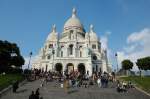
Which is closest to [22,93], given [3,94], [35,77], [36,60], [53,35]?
[3,94]

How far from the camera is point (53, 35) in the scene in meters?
106

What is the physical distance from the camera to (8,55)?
59.4 meters

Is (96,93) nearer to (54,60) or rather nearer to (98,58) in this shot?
(54,60)

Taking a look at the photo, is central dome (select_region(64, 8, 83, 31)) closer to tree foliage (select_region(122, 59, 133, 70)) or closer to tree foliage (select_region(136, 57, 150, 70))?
tree foliage (select_region(122, 59, 133, 70))

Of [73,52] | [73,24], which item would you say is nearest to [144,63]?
[73,52]

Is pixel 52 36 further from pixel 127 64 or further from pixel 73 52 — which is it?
pixel 127 64

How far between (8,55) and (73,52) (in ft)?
110

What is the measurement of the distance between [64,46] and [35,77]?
159 ft

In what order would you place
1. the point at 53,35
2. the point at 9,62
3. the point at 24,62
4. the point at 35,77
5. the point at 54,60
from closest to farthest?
the point at 35,77 < the point at 9,62 < the point at 24,62 < the point at 54,60 < the point at 53,35

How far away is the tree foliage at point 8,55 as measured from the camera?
58088 millimetres

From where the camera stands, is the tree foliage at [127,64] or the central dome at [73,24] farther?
the central dome at [73,24]

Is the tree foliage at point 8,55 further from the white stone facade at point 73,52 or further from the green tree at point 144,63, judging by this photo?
the green tree at point 144,63

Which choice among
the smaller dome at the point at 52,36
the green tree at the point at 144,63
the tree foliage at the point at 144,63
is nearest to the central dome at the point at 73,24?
the smaller dome at the point at 52,36

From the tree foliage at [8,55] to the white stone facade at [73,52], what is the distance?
16.1m
